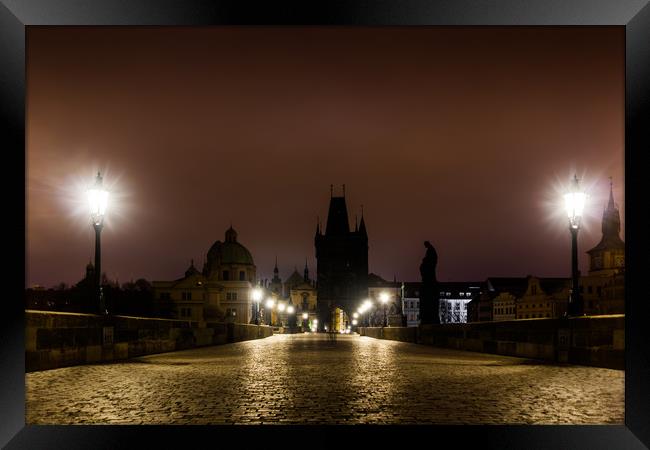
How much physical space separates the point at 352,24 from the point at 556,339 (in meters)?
10.7

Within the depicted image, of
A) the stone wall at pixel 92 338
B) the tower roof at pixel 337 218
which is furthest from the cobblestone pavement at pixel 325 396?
the tower roof at pixel 337 218

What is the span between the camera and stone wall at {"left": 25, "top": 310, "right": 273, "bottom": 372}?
40.6 feet

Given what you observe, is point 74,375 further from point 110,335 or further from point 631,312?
point 631,312

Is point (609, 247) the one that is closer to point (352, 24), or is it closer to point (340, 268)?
point (340, 268)

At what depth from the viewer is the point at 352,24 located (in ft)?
22.6

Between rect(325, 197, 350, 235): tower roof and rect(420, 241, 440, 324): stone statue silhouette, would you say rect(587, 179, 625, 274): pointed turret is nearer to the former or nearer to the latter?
rect(325, 197, 350, 235): tower roof

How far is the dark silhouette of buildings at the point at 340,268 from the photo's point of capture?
5738 inches

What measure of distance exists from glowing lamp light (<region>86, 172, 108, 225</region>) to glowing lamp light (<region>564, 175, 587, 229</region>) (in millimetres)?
11061

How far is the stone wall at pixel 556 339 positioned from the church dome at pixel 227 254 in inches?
4383

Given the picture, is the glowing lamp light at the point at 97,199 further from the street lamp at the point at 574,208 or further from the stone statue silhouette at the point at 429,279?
the stone statue silhouette at the point at 429,279

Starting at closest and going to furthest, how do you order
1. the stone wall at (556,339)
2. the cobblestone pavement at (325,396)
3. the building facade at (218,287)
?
the cobblestone pavement at (325,396) < the stone wall at (556,339) < the building facade at (218,287)

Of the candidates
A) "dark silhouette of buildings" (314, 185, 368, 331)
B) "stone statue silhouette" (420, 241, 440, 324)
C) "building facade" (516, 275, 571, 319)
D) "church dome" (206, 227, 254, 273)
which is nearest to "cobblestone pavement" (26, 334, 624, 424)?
"stone statue silhouette" (420, 241, 440, 324)

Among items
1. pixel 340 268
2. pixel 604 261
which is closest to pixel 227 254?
pixel 340 268

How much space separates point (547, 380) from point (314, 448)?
19.7 ft
